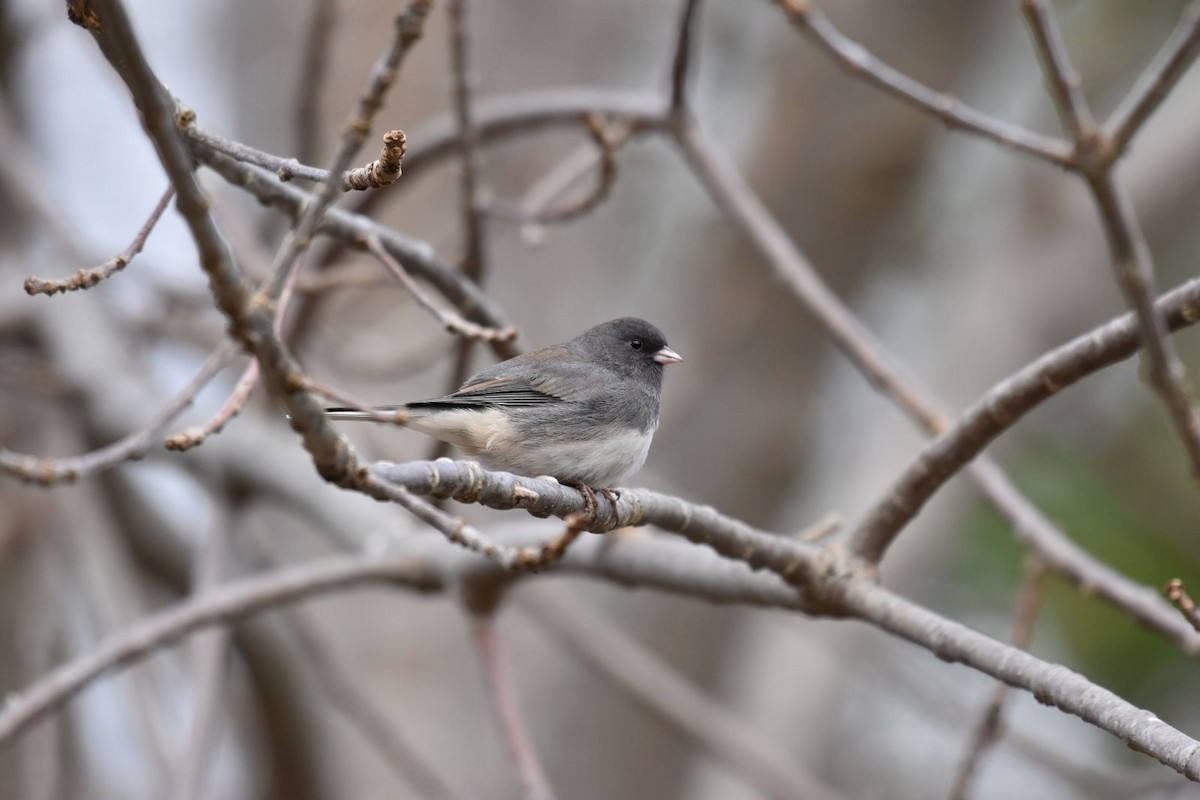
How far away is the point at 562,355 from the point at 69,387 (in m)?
1.78

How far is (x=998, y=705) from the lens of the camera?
6.71 feet

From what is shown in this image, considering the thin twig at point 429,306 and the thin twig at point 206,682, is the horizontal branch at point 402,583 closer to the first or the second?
the thin twig at point 206,682

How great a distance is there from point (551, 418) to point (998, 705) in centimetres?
97

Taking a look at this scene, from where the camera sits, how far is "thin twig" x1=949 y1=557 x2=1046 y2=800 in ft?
6.74

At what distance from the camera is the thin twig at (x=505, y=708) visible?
2.41 m

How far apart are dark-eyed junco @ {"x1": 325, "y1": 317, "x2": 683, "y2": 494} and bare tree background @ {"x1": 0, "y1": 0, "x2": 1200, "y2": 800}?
113 mm

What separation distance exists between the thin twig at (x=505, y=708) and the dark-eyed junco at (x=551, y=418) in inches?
24.1

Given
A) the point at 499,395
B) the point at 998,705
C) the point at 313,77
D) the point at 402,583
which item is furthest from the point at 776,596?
the point at 313,77

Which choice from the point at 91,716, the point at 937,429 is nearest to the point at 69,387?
the point at 91,716

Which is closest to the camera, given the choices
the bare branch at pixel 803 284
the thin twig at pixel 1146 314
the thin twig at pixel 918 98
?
the thin twig at pixel 1146 314

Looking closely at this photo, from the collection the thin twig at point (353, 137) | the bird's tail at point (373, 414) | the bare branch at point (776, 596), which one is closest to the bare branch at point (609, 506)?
the bare branch at point (776, 596)

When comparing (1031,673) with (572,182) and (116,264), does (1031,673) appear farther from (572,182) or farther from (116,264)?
(572,182)

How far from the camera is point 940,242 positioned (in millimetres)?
5402

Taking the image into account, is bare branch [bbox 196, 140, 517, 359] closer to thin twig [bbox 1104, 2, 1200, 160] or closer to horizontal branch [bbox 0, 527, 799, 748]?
horizontal branch [bbox 0, 527, 799, 748]
